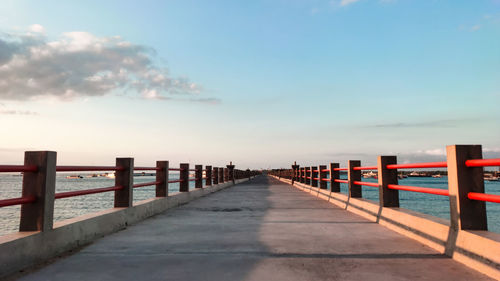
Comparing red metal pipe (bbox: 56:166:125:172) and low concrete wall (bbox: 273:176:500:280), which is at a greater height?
red metal pipe (bbox: 56:166:125:172)

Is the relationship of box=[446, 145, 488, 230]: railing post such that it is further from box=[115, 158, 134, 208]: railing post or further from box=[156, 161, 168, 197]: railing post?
box=[156, 161, 168, 197]: railing post

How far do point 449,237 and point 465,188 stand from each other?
2.09 feet

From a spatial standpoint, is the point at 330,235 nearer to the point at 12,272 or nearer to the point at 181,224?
the point at 181,224

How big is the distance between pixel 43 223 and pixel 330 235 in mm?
3964

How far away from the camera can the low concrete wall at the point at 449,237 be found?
328cm

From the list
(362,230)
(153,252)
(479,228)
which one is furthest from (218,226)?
(479,228)

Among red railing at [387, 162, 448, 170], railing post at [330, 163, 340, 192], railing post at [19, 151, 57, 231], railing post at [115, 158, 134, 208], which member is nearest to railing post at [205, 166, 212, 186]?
railing post at [330, 163, 340, 192]

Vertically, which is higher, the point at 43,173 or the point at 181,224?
the point at 43,173

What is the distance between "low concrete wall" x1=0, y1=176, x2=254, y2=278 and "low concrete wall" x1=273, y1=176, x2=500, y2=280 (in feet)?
15.7

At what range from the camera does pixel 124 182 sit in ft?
21.7

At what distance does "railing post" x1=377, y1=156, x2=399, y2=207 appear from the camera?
20.8ft

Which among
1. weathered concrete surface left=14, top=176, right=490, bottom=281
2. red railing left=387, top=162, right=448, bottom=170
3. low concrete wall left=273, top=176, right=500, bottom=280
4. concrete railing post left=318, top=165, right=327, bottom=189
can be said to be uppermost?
red railing left=387, top=162, right=448, bottom=170

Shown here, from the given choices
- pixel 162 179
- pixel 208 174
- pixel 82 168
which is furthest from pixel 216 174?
pixel 82 168

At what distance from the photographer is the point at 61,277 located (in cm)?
319
